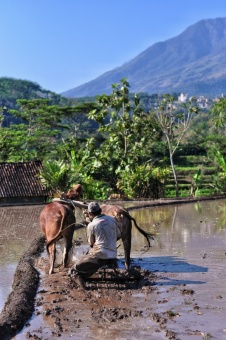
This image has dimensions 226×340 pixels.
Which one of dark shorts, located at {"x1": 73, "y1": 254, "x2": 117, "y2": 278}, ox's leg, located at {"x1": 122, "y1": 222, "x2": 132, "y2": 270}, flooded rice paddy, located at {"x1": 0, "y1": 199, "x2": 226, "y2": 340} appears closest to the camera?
flooded rice paddy, located at {"x1": 0, "y1": 199, "x2": 226, "y2": 340}

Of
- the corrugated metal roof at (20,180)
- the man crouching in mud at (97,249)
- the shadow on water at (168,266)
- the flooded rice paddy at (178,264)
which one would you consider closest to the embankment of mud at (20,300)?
the flooded rice paddy at (178,264)

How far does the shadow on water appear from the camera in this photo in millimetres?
9102

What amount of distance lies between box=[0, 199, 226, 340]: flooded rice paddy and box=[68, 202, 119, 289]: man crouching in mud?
0.74 metres

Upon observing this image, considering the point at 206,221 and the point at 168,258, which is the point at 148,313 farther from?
the point at 206,221

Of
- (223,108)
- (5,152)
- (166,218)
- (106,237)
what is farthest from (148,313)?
(5,152)

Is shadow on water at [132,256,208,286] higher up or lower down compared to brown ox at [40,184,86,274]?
lower down

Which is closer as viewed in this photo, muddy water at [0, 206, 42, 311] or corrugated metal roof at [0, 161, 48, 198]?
muddy water at [0, 206, 42, 311]

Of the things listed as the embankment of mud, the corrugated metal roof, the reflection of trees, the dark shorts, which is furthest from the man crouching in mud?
the corrugated metal roof

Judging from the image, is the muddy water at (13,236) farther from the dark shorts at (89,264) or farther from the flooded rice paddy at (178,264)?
the dark shorts at (89,264)

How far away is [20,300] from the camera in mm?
7676

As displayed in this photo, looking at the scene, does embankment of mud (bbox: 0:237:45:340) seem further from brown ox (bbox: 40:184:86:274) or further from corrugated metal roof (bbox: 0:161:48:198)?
corrugated metal roof (bbox: 0:161:48:198)

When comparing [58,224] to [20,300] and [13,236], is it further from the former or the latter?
[13,236]

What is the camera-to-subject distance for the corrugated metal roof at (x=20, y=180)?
27594 millimetres

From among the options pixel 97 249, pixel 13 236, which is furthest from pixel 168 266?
pixel 13 236
